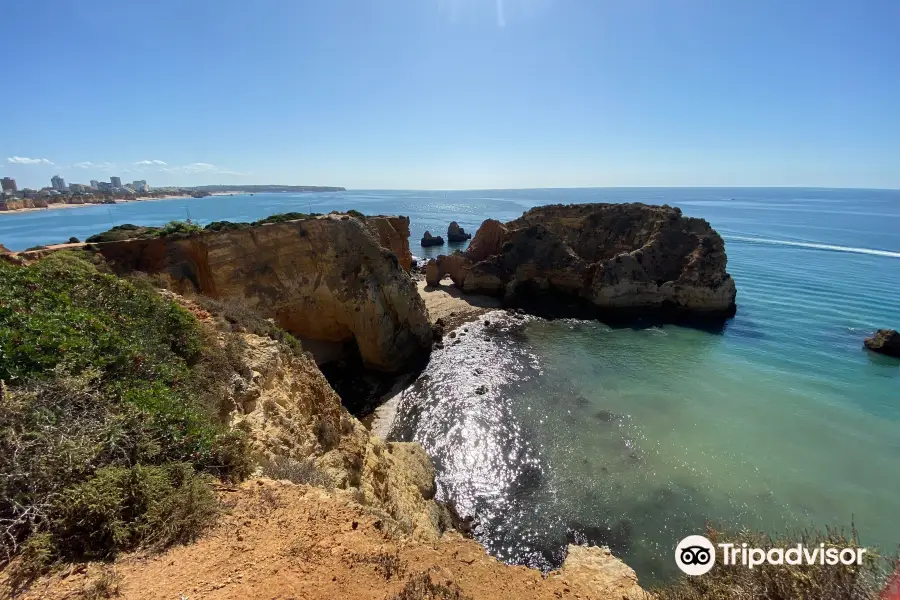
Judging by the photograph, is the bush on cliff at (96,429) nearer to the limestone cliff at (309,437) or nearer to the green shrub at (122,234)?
the limestone cliff at (309,437)

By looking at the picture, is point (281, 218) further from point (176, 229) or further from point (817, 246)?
point (817, 246)

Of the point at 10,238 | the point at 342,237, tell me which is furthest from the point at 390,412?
the point at 10,238

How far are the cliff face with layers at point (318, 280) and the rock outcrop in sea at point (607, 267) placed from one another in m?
16.3

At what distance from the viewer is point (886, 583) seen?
4.74m

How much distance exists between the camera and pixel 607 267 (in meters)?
36.6

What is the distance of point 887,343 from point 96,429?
134 ft

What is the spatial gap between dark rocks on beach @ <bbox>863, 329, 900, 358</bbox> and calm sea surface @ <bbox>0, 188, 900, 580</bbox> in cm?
93

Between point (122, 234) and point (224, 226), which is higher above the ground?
point (224, 226)

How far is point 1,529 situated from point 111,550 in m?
1.05

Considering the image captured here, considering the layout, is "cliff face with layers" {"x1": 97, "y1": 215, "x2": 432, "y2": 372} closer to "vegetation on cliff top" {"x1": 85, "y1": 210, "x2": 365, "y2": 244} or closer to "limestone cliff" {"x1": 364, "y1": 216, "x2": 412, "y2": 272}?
"vegetation on cliff top" {"x1": 85, "y1": 210, "x2": 365, "y2": 244}

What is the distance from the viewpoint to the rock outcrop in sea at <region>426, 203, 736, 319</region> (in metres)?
35.8

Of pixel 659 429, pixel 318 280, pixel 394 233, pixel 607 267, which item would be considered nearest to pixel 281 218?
pixel 318 280

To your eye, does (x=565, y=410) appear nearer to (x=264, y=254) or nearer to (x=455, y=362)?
(x=455, y=362)

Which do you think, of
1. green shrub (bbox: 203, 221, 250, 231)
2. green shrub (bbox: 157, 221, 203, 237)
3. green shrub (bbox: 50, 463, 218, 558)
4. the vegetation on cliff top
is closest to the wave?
the vegetation on cliff top
